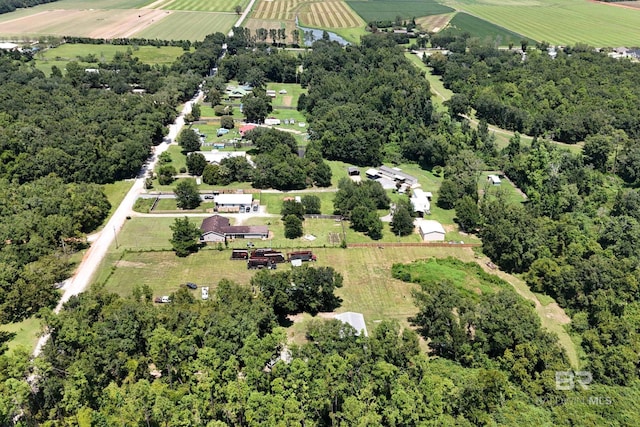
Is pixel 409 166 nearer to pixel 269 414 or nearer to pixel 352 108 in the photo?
pixel 352 108

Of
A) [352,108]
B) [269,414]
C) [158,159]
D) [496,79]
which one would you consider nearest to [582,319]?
[269,414]

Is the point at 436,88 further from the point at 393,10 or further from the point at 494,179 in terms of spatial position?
the point at 393,10

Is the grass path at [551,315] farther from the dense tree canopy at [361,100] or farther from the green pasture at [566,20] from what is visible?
the green pasture at [566,20]

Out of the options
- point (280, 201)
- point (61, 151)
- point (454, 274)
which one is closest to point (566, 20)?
point (280, 201)

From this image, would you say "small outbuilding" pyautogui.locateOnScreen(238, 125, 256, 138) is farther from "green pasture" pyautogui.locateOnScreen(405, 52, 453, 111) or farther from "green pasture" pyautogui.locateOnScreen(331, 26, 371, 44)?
"green pasture" pyautogui.locateOnScreen(331, 26, 371, 44)

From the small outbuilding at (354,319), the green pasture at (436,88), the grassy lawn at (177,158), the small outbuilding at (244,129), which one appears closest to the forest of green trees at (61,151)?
the grassy lawn at (177,158)

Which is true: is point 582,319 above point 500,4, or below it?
below

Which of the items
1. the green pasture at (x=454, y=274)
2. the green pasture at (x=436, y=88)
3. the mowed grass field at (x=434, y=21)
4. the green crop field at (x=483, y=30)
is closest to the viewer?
the green pasture at (x=454, y=274)
